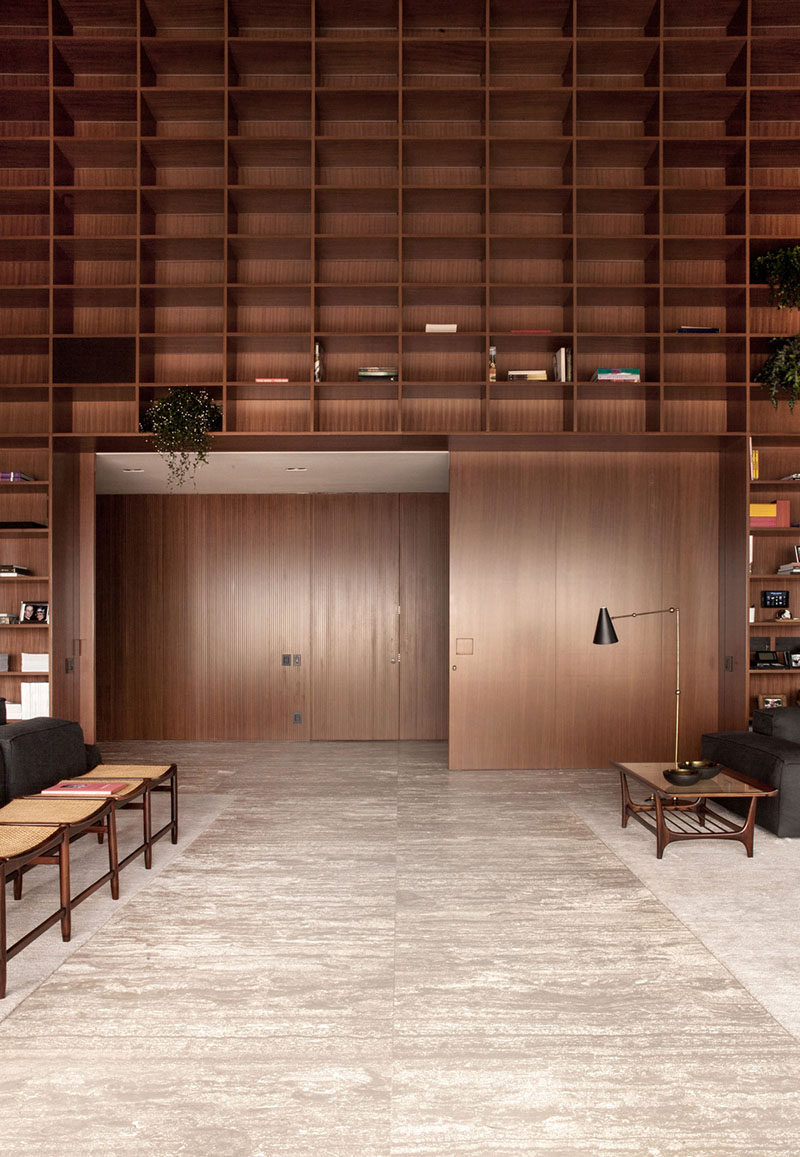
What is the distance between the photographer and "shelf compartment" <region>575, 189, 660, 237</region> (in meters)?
5.58

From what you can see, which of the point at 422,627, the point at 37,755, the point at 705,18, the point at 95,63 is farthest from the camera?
the point at 422,627

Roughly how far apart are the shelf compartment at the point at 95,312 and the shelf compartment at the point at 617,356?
3278mm

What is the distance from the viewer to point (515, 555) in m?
6.14

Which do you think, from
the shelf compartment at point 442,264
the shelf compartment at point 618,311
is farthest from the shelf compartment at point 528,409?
the shelf compartment at point 442,264

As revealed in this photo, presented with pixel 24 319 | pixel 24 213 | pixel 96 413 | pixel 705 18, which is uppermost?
pixel 705 18

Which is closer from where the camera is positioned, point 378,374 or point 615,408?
point 378,374

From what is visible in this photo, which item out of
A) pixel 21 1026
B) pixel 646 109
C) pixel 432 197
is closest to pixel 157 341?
pixel 432 197

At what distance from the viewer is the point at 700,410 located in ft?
19.6


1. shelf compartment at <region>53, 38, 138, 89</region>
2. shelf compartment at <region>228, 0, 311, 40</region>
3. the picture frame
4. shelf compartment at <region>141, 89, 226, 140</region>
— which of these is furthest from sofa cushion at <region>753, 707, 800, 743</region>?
shelf compartment at <region>53, 38, 138, 89</region>

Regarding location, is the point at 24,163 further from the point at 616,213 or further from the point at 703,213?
the point at 703,213

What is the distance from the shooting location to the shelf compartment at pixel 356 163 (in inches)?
219

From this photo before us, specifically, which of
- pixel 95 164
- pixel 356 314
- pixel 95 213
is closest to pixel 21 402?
pixel 95 213

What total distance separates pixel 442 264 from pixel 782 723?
3928 millimetres

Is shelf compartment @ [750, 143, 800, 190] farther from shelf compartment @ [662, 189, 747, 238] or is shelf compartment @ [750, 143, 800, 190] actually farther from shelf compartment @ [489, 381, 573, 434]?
shelf compartment @ [489, 381, 573, 434]
